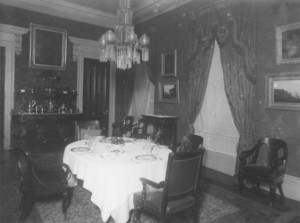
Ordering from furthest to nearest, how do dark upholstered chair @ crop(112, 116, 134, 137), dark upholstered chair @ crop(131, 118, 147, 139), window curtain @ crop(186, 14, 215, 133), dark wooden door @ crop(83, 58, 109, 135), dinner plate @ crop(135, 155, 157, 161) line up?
dark wooden door @ crop(83, 58, 109, 135) → dark upholstered chair @ crop(112, 116, 134, 137) → dark upholstered chair @ crop(131, 118, 147, 139) → window curtain @ crop(186, 14, 215, 133) → dinner plate @ crop(135, 155, 157, 161)

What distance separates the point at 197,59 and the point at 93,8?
319cm

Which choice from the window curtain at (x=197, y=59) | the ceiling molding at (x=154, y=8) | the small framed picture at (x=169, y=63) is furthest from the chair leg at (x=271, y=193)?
the ceiling molding at (x=154, y=8)

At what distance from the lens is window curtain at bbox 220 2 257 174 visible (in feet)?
12.7

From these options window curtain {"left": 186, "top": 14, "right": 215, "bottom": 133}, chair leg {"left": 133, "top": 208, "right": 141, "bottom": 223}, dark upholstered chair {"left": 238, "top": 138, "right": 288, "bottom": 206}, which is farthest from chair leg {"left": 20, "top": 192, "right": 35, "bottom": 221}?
window curtain {"left": 186, "top": 14, "right": 215, "bottom": 133}

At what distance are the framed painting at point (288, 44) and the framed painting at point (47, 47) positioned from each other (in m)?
4.70

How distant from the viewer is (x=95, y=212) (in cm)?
281

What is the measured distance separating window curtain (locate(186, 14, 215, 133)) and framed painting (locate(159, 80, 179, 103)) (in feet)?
1.41

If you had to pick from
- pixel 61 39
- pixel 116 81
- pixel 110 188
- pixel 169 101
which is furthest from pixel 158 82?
pixel 110 188

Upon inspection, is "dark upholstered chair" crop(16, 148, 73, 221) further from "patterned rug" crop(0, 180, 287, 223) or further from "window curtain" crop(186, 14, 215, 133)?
"window curtain" crop(186, 14, 215, 133)

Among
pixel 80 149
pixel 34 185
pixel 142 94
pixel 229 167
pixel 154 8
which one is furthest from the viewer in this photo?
pixel 142 94

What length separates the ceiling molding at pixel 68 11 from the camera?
18.6 ft

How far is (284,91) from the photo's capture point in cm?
354

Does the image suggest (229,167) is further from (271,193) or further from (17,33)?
(17,33)

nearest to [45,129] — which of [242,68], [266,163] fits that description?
[242,68]
